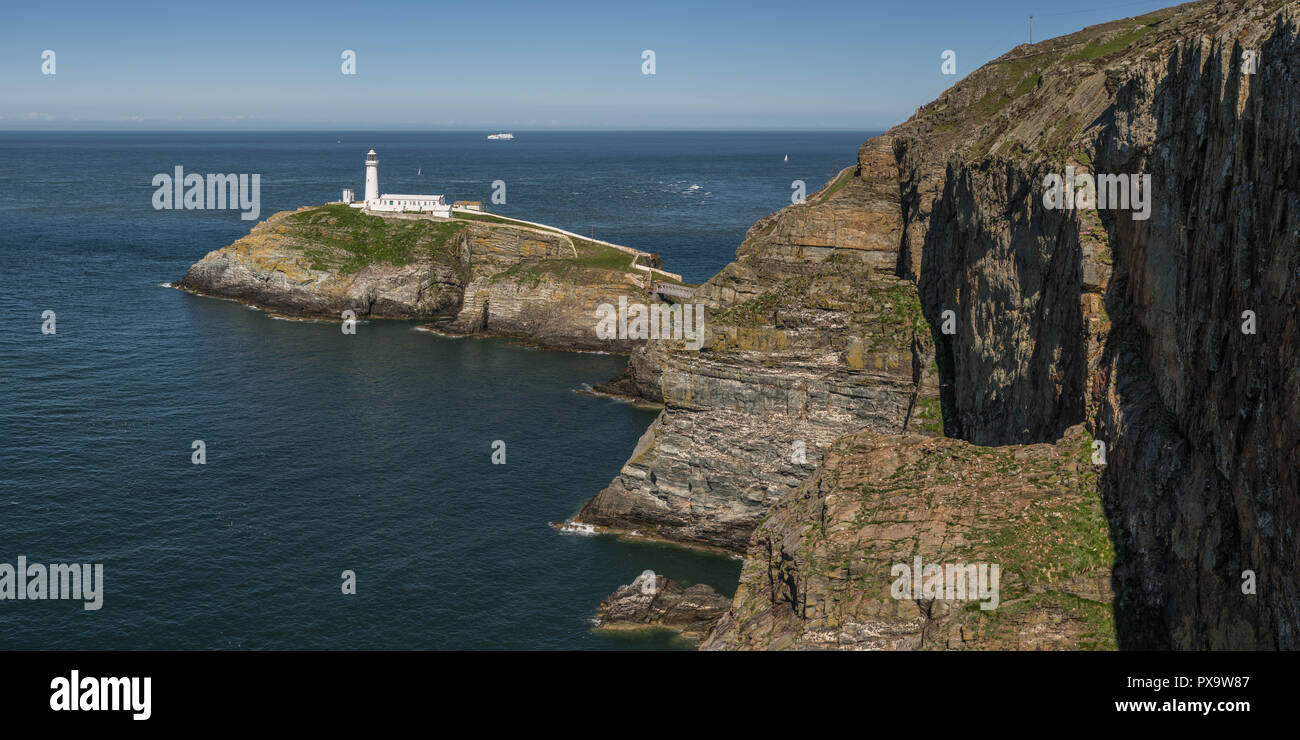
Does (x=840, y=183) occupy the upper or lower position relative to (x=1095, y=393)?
upper

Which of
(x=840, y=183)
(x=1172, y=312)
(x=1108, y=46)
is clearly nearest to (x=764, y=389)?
(x=840, y=183)

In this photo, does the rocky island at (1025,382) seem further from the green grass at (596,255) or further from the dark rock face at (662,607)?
the green grass at (596,255)

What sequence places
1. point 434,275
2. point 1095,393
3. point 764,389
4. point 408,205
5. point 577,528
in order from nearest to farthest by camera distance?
1. point 1095,393
2. point 577,528
3. point 764,389
4. point 434,275
5. point 408,205

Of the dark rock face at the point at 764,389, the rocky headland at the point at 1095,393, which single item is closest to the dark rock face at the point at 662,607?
the dark rock face at the point at 764,389

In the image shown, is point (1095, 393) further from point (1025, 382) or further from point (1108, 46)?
point (1108, 46)

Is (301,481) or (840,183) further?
(840,183)

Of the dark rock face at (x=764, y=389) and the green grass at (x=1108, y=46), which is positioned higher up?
the green grass at (x=1108, y=46)

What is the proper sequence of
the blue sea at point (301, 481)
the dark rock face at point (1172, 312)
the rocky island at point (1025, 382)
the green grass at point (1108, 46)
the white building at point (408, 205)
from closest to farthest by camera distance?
the dark rock face at point (1172, 312) < the rocky island at point (1025, 382) < the blue sea at point (301, 481) < the green grass at point (1108, 46) < the white building at point (408, 205)
